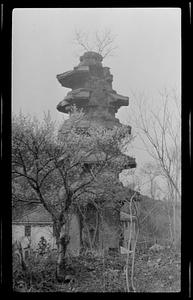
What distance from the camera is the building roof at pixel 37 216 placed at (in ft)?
6.61

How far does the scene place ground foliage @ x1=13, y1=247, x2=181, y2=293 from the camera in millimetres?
1995

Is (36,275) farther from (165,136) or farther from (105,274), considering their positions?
(165,136)

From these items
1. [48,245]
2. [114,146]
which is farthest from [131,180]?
[48,245]

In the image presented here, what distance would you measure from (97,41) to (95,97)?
226 millimetres

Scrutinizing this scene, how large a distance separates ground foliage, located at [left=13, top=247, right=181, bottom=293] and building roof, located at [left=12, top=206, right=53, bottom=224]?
14cm

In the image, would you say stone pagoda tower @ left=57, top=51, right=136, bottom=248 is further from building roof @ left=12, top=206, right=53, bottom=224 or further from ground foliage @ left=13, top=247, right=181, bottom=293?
building roof @ left=12, top=206, right=53, bottom=224

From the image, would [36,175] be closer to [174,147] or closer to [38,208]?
[38,208]

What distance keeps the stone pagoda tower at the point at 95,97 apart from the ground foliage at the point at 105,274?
0.34 ft

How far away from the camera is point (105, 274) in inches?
78.7

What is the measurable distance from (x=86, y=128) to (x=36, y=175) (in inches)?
11.0

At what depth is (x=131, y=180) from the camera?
6.75 ft

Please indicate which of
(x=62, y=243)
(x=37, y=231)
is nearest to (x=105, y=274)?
(x=62, y=243)

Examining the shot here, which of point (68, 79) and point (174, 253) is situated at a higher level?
point (68, 79)
